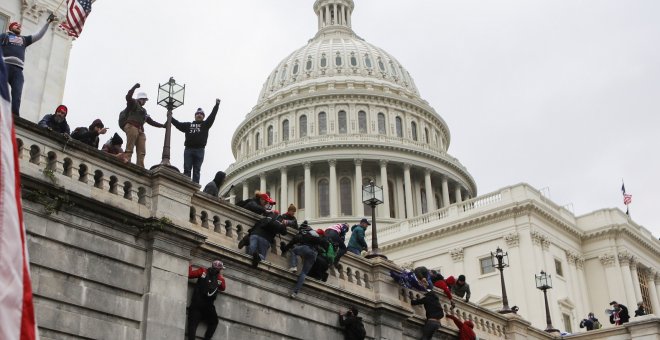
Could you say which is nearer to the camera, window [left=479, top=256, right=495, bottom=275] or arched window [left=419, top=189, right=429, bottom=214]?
window [left=479, top=256, right=495, bottom=275]

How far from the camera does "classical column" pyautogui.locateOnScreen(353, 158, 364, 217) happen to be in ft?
263

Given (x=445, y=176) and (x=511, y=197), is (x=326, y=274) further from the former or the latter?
(x=445, y=176)

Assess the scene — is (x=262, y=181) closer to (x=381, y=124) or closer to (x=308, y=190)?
(x=308, y=190)

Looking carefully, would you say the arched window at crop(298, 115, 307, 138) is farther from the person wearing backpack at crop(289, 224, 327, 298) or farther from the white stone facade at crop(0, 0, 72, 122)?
the person wearing backpack at crop(289, 224, 327, 298)

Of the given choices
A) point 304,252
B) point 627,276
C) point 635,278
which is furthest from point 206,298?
point 635,278

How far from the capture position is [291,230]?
18406mm

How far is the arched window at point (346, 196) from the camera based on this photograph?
81688mm

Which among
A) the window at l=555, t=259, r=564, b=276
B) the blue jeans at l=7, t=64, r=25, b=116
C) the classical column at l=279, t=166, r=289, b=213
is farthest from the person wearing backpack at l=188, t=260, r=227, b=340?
the classical column at l=279, t=166, r=289, b=213

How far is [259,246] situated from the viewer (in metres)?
16.9

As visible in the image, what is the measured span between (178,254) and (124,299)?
4.88ft

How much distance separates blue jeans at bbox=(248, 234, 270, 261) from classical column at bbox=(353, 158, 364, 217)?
62.4m

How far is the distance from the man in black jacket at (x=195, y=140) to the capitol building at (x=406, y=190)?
3978 cm

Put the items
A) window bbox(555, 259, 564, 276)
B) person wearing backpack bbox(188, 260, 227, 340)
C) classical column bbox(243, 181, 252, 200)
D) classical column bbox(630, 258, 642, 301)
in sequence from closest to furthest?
person wearing backpack bbox(188, 260, 227, 340) < window bbox(555, 259, 564, 276) < classical column bbox(630, 258, 642, 301) < classical column bbox(243, 181, 252, 200)

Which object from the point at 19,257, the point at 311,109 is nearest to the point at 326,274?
the point at 19,257
